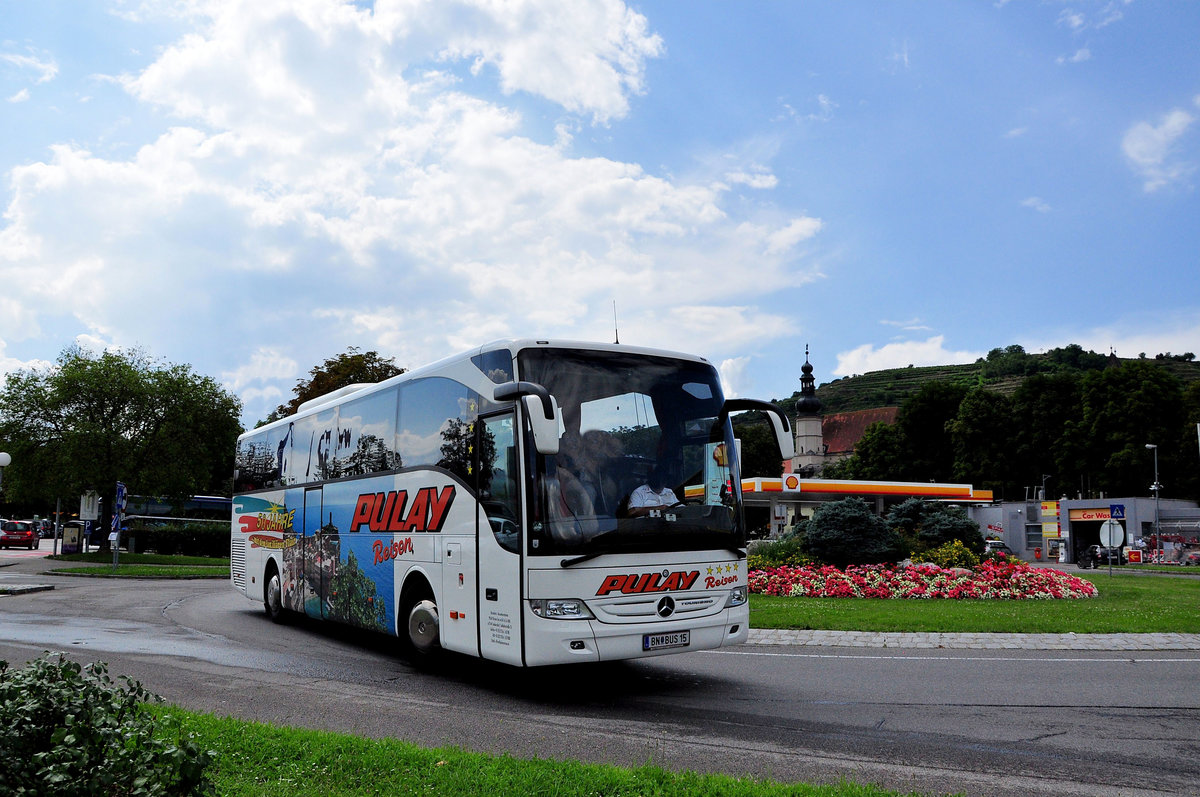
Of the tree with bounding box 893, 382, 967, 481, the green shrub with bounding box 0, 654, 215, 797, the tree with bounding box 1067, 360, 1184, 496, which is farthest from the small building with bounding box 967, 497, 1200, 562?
the green shrub with bounding box 0, 654, 215, 797

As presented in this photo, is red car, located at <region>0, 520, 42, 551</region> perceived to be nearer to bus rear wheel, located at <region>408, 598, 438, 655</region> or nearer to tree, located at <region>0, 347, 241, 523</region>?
tree, located at <region>0, 347, 241, 523</region>

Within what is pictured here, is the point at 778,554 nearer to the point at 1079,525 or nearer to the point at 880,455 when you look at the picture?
the point at 1079,525

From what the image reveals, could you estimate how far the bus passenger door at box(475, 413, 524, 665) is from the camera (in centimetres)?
826

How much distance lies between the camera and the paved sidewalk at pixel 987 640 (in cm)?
1210

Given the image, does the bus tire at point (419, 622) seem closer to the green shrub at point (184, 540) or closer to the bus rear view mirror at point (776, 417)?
the bus rear view mirror at point (776, 417)

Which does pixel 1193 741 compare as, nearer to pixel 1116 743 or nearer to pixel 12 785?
pixel 1116 743

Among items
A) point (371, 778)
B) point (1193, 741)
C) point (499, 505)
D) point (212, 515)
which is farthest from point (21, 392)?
point (1193, 741)

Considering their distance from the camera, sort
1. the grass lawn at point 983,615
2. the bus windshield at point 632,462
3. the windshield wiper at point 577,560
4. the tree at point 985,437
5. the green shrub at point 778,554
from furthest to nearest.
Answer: the tree at point 985,437
the green shrub at point 778,554
the grass lawn at point 983,615
the bus windshield at point 632,462
the windshield wiper at point 577,560

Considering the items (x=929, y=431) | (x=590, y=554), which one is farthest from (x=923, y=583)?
Answer: (x=929, y=431)

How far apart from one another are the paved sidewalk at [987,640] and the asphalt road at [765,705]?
540 millimetres

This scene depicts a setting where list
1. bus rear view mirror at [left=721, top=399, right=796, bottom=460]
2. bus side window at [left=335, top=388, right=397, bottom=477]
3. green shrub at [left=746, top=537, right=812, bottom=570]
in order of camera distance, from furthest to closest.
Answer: green shrub at [left=746, top=537, right=812, bottom=570] → bus side window at [left=335, top=388, right=397, bottom=477] → bus rear view mirror at [left=721, top=399, right=796, bottom=460]

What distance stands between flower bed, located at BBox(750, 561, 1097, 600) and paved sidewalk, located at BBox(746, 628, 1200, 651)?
559 cm

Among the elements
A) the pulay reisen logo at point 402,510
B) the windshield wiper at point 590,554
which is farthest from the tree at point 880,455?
the windshield wiper at point 590,554

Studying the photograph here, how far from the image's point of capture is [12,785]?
12.8ft
